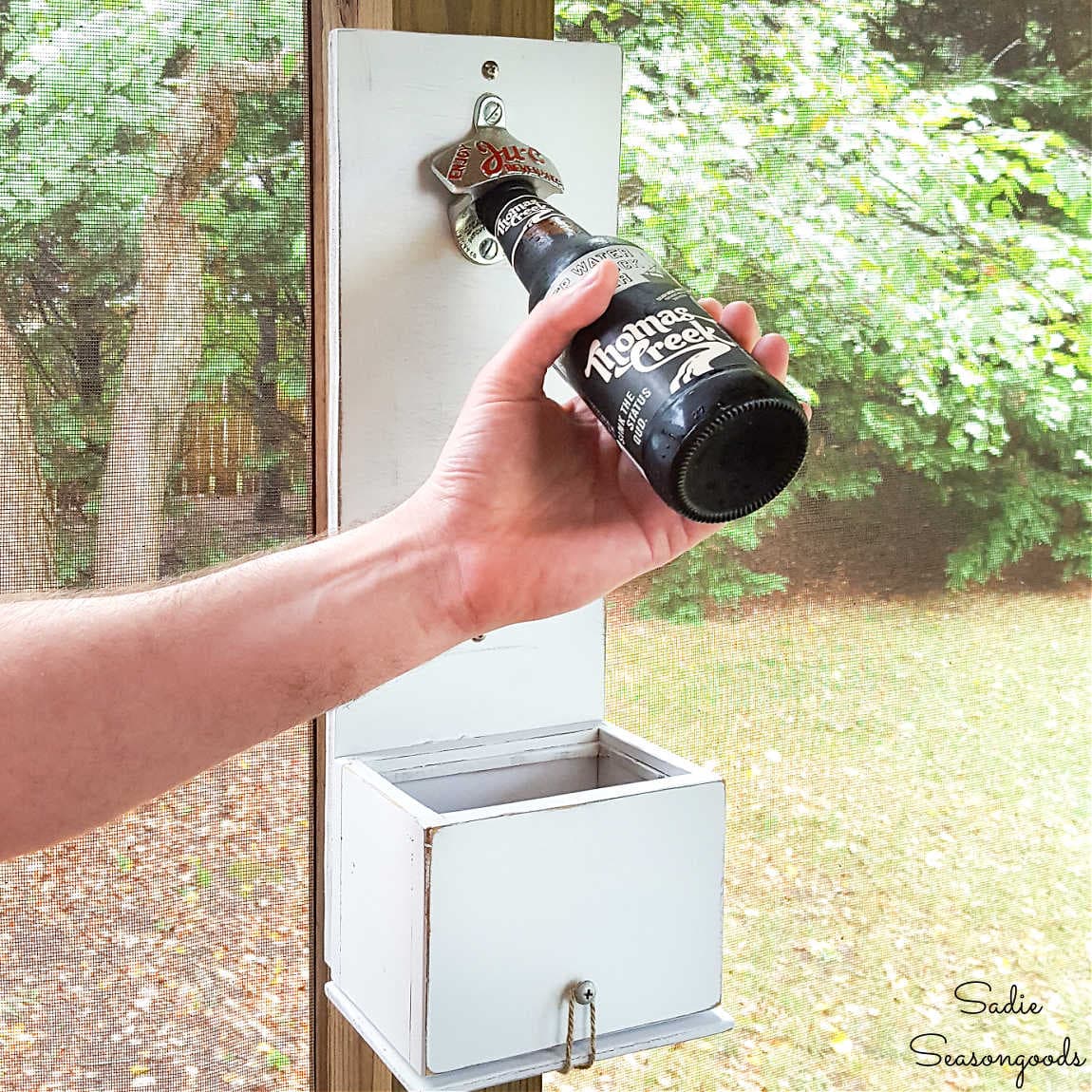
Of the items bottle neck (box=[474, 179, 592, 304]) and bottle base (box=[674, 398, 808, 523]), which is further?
bottle neck (box=[474, 179, 592, 304])

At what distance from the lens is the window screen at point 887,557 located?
3.87 ft

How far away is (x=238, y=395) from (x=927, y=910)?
0.88 metres

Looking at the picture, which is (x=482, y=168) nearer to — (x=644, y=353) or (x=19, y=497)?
(x=644, y=353)

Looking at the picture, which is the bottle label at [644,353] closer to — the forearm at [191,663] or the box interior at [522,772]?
the forearm at [191,663]

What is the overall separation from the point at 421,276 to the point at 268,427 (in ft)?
0.56

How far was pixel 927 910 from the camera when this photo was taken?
1.31 m

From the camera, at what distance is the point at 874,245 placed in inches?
49.0

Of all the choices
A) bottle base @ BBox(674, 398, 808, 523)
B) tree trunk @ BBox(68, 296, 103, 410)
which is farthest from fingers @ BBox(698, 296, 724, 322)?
tree trunk @ BBox(68, 296, 103, 410)

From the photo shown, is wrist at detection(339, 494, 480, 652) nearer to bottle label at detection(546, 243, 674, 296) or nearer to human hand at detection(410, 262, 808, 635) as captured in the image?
human hand at detection(410, 262, 808, 635)

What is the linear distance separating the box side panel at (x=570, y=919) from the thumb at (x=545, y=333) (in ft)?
0.94

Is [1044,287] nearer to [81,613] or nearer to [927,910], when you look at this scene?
[927,910]

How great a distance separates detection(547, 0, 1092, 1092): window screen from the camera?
118cm

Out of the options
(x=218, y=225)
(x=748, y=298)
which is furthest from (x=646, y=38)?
(x=218, y=225)

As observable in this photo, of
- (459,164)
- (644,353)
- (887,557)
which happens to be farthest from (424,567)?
(887,557)
